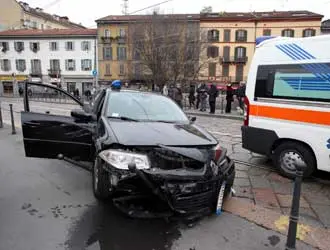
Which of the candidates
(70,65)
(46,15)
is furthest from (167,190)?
(46,15)

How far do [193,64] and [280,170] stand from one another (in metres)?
21.2

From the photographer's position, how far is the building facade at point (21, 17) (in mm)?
49062

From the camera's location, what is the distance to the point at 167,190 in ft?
10.1

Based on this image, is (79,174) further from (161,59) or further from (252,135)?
(161,59)

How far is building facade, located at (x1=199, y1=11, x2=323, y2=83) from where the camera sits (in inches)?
Result: 1665

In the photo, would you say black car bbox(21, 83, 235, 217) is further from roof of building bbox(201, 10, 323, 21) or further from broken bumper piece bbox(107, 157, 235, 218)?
roof of building bbox(201, 10, 323, 21)

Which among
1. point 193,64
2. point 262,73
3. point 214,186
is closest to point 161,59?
point 193,64

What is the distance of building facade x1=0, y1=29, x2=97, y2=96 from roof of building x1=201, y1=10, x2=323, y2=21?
1925 cm

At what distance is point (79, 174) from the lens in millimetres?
5137

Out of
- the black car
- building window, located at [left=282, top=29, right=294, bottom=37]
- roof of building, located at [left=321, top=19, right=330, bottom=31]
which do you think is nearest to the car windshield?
the black car

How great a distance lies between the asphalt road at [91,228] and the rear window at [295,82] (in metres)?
2.37

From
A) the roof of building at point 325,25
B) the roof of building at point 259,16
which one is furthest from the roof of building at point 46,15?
the roof of building at point 325,25

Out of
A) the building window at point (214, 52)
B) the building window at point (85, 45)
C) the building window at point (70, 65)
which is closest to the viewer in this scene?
the building window at point (214, 52)

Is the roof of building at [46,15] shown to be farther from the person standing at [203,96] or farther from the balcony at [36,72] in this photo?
the person standing at [203,96]
